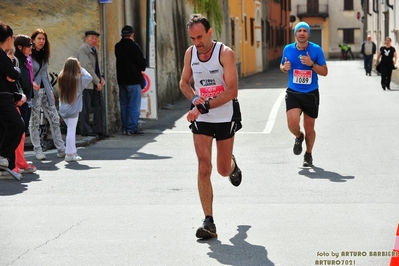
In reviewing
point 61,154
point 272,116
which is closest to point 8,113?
point 61,154

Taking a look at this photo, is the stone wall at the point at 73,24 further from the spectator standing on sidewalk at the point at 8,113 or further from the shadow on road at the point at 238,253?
the shadow on road at the point at 238,253

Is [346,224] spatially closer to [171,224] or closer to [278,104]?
[171,224]

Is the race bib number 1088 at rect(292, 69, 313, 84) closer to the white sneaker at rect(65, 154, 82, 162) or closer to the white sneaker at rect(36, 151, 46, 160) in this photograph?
the white sneaker at rect(65, 154, 82, 162)

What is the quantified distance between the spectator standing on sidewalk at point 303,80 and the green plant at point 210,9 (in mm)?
18625

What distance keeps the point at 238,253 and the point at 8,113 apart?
527cm

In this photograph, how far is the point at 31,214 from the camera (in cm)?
898

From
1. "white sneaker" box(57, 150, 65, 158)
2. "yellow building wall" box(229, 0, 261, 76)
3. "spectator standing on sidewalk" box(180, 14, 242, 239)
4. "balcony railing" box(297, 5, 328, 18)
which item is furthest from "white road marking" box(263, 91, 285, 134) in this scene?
"balcony railing" box(297, 5, 328, 18)

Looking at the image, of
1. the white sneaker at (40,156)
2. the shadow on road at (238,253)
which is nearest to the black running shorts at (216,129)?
the shadow on road at (238,253)

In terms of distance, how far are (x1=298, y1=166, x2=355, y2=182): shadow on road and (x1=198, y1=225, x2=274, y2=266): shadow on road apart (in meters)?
3.66

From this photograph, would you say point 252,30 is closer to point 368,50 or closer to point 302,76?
point 368,50

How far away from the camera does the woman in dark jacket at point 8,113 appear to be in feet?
37.3

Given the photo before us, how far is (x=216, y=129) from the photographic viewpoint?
26.4 feet

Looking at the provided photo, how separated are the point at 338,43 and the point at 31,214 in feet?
274

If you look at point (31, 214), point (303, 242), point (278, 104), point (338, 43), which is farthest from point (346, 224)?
point (338, 43)
